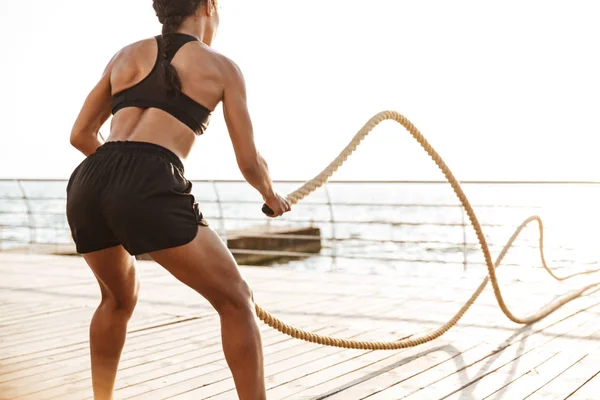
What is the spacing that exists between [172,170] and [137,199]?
0.39 feet

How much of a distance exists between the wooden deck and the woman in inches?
41.3

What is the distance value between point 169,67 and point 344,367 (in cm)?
188

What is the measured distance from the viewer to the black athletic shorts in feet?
5.77

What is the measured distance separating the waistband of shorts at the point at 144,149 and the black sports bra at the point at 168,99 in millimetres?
95

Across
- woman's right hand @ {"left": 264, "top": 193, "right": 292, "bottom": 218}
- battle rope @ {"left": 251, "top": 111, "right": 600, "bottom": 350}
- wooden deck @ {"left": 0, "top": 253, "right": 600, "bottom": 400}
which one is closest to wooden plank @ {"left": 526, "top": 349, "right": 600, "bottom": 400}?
wooden deck @ {"left": 0, "top": 253, "right": 600, "bottom": 400}

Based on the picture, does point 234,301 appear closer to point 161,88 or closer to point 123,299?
point 123,299

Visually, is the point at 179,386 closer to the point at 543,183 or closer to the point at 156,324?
the point at 156,324

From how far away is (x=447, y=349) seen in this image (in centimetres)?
356

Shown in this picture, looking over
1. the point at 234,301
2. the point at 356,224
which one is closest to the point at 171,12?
the point at 234,301

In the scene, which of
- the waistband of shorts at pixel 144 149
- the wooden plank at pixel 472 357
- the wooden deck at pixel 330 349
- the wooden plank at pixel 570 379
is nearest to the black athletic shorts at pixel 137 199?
the waistband of shorts at pixel 144 149

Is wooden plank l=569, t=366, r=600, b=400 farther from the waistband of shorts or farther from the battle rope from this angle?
the waistband of shorts

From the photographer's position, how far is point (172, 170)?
180 centimetres

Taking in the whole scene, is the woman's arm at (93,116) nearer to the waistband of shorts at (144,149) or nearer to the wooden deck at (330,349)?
the waistband of shorts at (144,149)

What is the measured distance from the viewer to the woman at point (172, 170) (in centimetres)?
177
